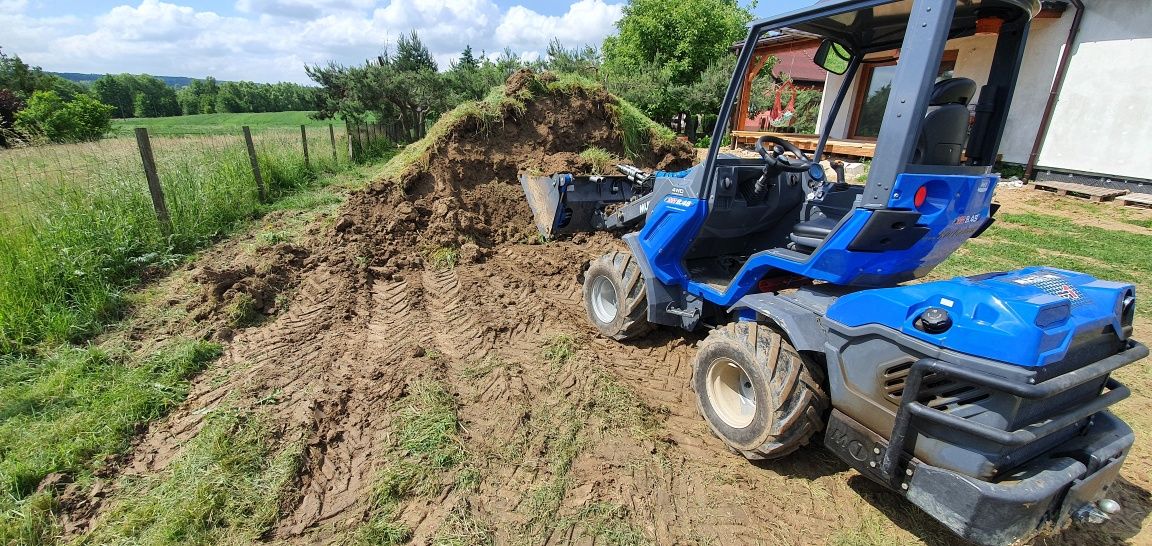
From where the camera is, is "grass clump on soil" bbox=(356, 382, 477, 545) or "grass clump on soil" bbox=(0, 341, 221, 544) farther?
"grass clump on soil" bbox=(0, 341, 221, 544)

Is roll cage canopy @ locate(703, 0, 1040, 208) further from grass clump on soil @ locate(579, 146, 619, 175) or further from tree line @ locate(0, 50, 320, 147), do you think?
tree line @ locate(0, 50, 320, 147)

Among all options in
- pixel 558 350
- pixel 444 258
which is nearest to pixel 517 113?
pixel 444 258

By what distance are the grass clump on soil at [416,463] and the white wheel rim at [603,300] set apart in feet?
5.38

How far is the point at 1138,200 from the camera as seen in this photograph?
9.38m

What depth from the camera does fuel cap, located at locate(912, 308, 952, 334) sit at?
81.0 inches

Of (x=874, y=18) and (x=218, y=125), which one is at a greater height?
(x=874, y=18)

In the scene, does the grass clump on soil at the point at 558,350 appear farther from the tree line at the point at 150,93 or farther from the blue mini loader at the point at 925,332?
the tree line at the point at 150,93

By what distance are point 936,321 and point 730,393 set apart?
136cm

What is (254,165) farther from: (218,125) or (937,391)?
(218,125)

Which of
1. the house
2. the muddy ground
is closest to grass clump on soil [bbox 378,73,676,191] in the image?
the muddy ground

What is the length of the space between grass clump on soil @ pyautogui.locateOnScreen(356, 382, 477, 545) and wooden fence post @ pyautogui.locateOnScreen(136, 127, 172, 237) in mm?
4824

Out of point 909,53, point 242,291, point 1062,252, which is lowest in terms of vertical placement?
point 242,291

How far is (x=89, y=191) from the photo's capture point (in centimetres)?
588

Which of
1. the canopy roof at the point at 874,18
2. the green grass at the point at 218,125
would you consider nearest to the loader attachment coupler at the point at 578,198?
the canopy roof at the point at 874,18
